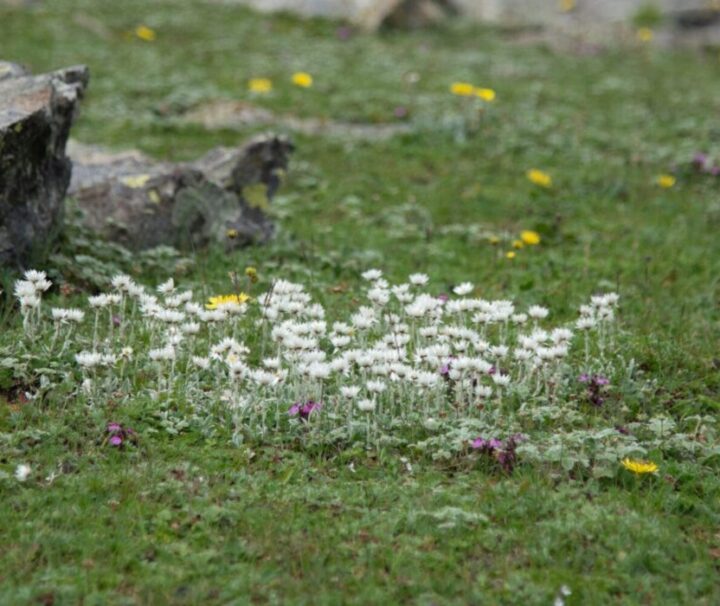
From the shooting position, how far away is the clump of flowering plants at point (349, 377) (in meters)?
5.79

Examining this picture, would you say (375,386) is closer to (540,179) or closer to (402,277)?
(402,277)

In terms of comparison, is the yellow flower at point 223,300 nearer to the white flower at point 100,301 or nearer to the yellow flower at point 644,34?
the white flower at point 100,301

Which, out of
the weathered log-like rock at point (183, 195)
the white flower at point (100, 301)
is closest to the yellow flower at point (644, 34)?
the weathered log-like rock at point (183, 195)

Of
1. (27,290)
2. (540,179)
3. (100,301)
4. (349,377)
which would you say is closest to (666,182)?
(540,179)

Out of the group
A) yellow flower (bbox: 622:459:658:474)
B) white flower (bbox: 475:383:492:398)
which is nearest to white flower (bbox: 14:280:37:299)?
white flower (bbox: 475:383:492:398)

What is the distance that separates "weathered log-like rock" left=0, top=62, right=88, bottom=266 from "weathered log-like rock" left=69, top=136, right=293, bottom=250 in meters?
0.84

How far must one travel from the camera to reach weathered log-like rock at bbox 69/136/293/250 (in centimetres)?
920

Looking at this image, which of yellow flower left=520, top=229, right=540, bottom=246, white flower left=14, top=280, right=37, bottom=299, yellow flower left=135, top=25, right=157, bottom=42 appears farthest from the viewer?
yellow flower left=135, top=25, right=157, bottom=42

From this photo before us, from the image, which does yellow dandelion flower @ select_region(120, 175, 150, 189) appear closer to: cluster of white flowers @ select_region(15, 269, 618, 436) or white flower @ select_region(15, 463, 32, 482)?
cluster of white flowers @ select_region(15, 269, 618, 436)

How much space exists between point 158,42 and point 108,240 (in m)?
14.1

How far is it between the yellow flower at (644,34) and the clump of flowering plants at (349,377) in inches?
822

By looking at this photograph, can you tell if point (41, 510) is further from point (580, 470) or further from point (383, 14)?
point (383, 14)

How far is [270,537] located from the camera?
482 centimetres

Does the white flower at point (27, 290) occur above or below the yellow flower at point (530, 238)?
above
